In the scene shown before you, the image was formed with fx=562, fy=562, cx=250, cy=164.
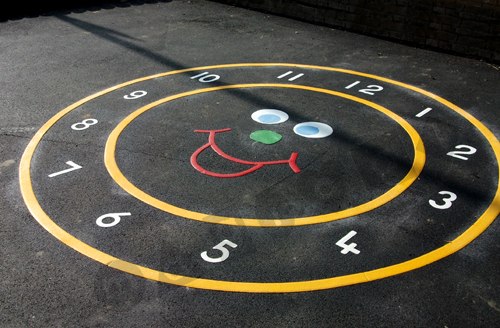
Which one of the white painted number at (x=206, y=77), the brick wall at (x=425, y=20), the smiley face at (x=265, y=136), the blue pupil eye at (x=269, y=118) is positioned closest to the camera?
the smiley face at (x=265, y=136)

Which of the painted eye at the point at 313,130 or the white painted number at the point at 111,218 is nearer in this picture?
the white painted number at the point at 111,218

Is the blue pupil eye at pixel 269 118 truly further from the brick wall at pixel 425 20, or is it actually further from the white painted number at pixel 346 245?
the brick wall at pixel 425 20

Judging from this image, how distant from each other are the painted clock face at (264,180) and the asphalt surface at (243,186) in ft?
0.09

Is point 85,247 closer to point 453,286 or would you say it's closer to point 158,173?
point 158,173

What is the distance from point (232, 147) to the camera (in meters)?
8.71

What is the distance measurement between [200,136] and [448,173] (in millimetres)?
3815

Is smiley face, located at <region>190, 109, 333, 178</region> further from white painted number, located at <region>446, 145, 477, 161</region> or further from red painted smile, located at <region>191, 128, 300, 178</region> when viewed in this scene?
white painted number, located at <region>446, 145, 477, 161</region>

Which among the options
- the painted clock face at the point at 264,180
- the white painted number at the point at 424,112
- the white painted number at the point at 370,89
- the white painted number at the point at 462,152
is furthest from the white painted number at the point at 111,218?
the white painted number at the point at 370,89

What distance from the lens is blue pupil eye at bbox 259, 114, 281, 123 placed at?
9.51 meters

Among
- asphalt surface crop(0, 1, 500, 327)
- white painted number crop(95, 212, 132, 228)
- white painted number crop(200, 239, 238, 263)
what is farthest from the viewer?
white painted number crop(95, 212, 132, 228)

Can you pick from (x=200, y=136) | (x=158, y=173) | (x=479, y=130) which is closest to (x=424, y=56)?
(x=479, y=130)

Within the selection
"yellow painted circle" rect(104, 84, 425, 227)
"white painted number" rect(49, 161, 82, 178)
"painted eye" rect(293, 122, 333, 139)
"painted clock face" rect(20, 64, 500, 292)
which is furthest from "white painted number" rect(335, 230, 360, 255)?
"white painted number" rect(49, 161, 82, 178)

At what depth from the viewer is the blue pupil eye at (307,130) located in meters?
9.05

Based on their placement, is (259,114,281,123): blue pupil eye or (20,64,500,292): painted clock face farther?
(259,114,281,123): blue pupil eye
